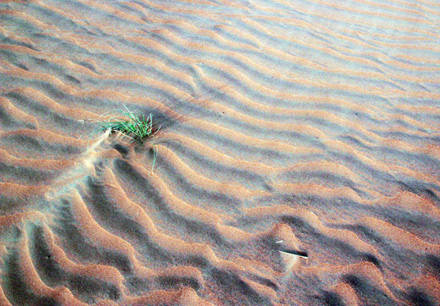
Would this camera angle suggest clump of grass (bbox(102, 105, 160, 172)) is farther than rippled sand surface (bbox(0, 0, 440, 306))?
Yes

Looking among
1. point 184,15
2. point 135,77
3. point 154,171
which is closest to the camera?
point 154,171

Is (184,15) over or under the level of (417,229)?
over

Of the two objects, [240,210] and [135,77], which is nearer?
[240,210]

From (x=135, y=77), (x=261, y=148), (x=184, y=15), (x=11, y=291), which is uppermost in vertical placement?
(x=184, y=15)

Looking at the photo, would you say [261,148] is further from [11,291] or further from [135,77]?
[11,291]

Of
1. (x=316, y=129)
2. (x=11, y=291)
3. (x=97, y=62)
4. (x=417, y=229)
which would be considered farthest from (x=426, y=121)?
(x=11, y=291)
